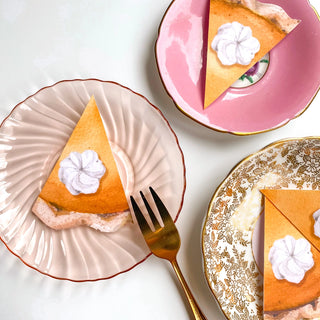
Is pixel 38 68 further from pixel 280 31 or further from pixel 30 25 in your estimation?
pixel 280 31

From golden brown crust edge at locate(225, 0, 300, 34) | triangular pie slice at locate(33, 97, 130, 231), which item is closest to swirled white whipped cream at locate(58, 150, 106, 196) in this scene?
triangular pie slice at locate(33, 97, 130, 231)

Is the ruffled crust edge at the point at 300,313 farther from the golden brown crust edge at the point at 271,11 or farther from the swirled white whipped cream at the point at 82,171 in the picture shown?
the golden brown crust edge at the point at 271,11

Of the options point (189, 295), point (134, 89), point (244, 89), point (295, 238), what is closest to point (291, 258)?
point (295, 238)

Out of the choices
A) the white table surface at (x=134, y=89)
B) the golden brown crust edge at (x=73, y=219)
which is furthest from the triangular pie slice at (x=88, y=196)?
the white table surface at (x=134, y=89)

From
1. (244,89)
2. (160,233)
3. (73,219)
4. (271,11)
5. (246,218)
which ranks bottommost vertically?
(73,219)

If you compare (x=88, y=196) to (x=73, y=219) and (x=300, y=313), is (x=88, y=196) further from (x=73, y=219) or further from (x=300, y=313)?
(x=300, y=313)
